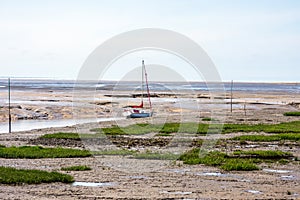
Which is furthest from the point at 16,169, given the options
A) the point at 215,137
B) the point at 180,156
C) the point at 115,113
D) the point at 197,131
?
the point at 115,113

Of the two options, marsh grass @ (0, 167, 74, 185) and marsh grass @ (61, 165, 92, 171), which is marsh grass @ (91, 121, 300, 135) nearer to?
marsh grass @ (61, 165, 92, 171)

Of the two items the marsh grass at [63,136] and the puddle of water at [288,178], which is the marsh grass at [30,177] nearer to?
the puddle of water at [288,178]

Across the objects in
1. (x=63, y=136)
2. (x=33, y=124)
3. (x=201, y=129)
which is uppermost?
(x=201, y=129)

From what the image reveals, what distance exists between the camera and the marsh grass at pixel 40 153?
2177 cm

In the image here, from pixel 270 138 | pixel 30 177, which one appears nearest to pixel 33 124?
pixel 270 138

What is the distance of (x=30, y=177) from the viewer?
16.4m

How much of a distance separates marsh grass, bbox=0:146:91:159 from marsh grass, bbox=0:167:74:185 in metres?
4.24

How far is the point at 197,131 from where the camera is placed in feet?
108

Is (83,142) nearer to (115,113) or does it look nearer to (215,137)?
(215,137)

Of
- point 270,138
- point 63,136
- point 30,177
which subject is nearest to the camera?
point 30,177

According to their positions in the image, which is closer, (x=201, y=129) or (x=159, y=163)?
(x=159, y=163)

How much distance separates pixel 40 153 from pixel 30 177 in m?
6.11

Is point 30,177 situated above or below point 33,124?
above

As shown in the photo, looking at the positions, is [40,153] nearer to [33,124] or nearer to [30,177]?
[30,177]
